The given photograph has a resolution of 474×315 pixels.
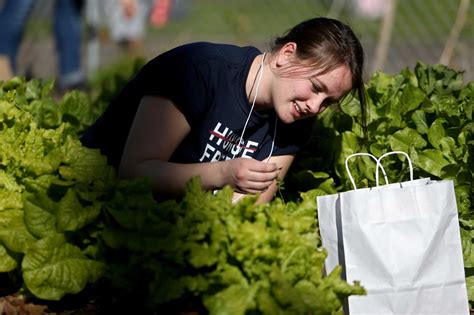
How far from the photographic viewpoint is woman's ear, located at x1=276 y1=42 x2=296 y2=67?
2820mm

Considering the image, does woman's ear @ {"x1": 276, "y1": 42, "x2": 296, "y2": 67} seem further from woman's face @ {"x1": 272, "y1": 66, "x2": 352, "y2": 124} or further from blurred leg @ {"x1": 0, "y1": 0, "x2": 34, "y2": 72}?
blurred leg @ {"x1": 0, "y1": 0, "x2": 34, "y2": 72}

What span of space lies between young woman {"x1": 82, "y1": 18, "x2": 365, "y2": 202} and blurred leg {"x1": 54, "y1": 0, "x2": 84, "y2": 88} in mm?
4769

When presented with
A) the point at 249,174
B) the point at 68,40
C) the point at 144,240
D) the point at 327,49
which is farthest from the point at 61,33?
the point at 144,240

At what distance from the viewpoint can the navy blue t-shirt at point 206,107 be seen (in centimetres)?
279

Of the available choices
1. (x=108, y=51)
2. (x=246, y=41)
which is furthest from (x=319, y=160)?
(x=108, y=51)

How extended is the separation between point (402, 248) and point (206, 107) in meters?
0.85

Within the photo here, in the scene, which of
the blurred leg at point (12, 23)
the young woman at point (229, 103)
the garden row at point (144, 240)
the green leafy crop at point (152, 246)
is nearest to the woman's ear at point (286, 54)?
the young woman at point (229, 103)

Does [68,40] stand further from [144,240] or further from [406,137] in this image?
[144,240]

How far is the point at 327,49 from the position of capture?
2.75 metres

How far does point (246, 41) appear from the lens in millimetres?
9195

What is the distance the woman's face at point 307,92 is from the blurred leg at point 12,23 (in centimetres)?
442

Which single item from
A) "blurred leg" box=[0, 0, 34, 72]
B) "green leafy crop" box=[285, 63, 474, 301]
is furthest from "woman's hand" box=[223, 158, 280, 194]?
"blurred leg" box=[0, 0, 34, 72]

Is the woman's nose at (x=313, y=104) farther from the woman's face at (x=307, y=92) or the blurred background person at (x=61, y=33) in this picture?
the blurred background person at (x=61, y=33)

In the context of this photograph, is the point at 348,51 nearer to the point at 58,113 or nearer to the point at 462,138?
the point at 462,138
